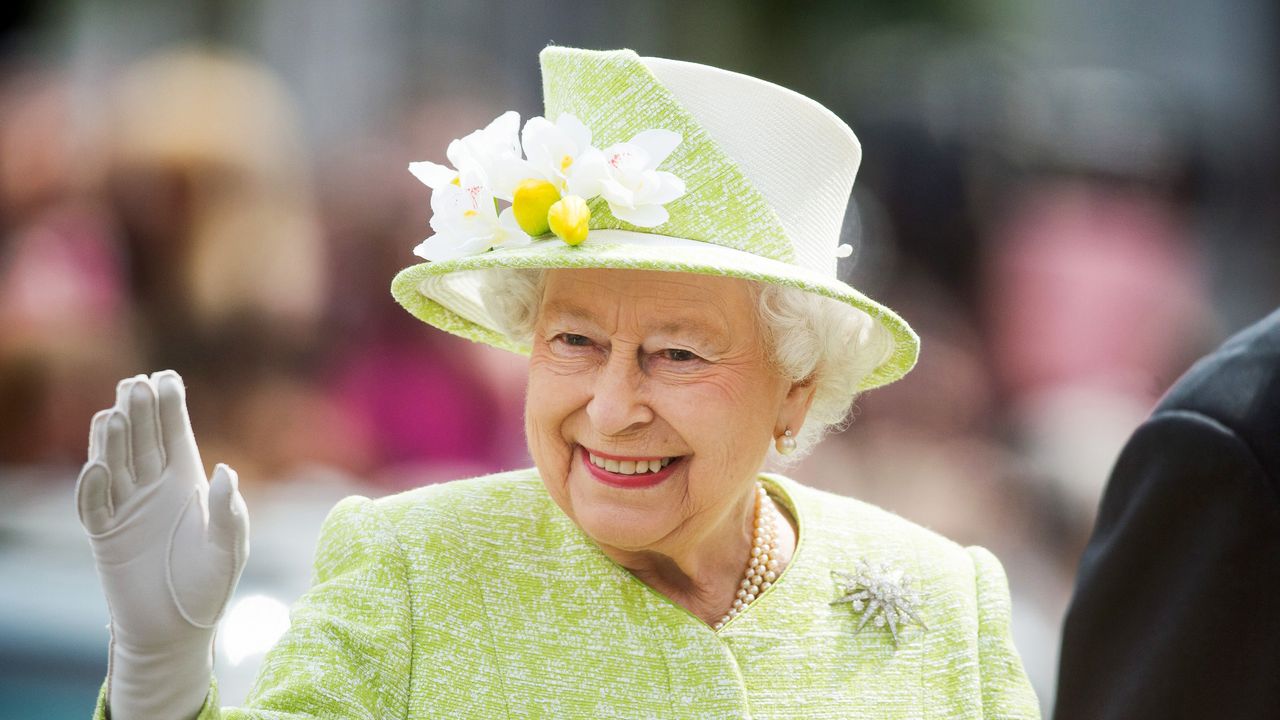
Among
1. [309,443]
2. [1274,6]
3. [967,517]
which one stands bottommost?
[967,517]

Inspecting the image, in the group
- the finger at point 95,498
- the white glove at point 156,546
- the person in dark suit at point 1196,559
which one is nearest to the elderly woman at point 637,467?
the white glove at point 156,546

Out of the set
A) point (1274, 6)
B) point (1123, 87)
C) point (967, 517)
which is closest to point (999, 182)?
point (1123, 87)

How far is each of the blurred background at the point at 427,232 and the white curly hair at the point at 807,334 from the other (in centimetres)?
101

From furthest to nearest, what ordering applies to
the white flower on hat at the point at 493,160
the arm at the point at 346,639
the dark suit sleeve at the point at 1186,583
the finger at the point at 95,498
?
the white flower on hat at the point at 493,160 < the arm at the point at 346,639 < the finger at the point at 95,498 < the dark suit sleeve at the point at 1186,583

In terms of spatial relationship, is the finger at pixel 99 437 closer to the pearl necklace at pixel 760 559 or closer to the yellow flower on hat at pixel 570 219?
the yellow flower on hat at pixel 570 219

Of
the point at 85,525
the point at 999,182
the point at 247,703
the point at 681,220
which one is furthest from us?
the point at 999,182

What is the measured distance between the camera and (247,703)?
2.37 meters

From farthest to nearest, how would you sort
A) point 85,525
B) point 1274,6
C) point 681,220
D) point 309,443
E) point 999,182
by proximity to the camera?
point 1274,6 → point 999,182 → point 309,443 → point 681,220 → point 85,525

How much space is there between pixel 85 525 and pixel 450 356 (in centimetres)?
330

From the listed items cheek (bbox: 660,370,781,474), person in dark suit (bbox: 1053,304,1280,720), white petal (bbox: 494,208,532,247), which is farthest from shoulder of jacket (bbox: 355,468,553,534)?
person in dark suit (bbox: 1053,304,1280,720)

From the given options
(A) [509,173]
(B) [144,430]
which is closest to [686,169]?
(A) [509,173]

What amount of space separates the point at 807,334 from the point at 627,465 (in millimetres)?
427

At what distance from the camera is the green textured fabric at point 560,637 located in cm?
252

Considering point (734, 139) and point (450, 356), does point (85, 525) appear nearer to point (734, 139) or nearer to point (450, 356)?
point (734, 139)
